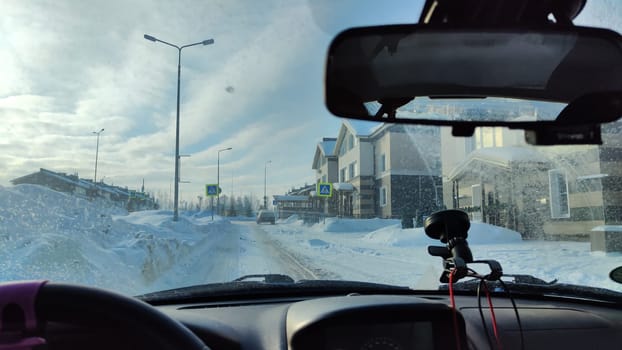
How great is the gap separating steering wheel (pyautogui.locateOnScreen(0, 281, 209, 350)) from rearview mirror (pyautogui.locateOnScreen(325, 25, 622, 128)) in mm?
1267

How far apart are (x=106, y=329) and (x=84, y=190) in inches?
532

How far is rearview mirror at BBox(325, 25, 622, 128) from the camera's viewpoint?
219 centimetres

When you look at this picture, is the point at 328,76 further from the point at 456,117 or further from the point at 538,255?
the point at 538,255

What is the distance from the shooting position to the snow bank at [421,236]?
38.9 ft

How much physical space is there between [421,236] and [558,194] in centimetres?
397

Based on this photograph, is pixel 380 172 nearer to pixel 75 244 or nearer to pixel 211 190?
pixel 211 190

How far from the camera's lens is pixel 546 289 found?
388 centimetres

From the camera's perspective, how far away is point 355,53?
221 cm

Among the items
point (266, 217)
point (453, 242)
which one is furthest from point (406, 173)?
point (453, 242)

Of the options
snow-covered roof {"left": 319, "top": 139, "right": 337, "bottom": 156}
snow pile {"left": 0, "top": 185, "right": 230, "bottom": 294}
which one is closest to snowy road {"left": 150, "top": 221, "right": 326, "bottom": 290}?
snow pile {"left": 0, "top": 185, "right": 230, "bottom": 294}

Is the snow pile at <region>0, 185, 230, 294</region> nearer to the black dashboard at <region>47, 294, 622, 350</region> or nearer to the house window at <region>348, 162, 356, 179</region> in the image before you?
the black dashboard at <region>47, 294, 622, 350</region>

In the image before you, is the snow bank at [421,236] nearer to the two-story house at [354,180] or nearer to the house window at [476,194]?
the house window at [476,194]

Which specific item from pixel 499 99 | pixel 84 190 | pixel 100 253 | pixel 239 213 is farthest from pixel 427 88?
pixel 239 213

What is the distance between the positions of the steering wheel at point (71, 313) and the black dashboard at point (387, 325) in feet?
3.49
